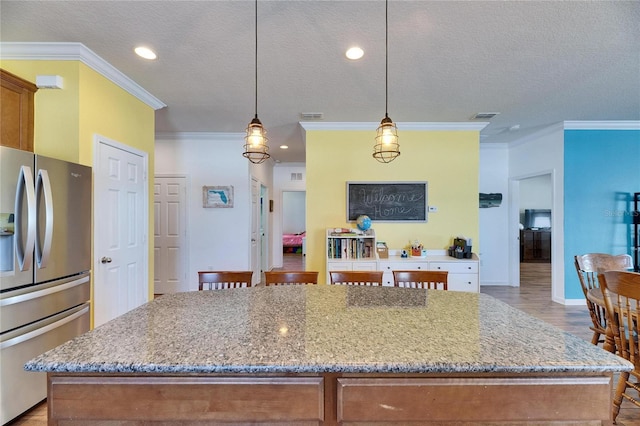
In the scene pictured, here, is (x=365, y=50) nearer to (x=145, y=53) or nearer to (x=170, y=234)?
(x=145, y=53)

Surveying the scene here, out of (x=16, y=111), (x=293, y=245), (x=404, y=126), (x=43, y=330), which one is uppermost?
(x=404, y=126)

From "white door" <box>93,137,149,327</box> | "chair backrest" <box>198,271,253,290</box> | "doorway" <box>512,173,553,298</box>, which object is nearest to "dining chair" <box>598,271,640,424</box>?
"chair backrest" <box>198,271,253,290</box>

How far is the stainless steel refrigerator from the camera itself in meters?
1.70

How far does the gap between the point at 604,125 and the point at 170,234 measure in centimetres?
668

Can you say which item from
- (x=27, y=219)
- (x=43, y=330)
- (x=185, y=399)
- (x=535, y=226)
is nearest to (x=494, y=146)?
(x=535, y=226)

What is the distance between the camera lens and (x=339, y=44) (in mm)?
2238

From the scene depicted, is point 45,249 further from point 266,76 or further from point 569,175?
point 569,175

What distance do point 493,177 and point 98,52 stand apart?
5.89 metres

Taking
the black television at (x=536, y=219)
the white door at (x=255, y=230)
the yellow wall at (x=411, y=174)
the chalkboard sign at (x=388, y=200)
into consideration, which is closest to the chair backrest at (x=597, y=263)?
the yellow wall at (x=411, y=174)

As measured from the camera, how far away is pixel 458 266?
3703 mm

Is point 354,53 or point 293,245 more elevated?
point 354,53

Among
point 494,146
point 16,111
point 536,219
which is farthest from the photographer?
point 536,219

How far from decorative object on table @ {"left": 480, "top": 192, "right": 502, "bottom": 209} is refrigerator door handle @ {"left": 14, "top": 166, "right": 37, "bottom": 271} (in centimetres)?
581

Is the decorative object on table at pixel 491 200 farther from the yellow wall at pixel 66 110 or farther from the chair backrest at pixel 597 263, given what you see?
the yellow wall at pixel 66 110
